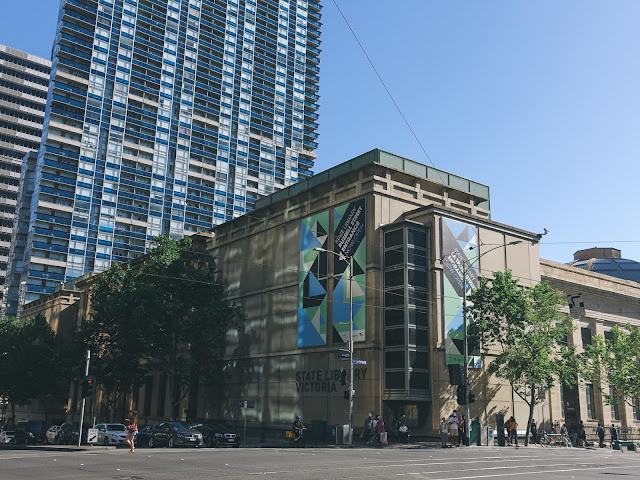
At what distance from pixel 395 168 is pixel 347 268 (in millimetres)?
7719

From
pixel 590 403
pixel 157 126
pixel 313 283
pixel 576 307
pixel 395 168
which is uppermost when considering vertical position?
pixel 157 126

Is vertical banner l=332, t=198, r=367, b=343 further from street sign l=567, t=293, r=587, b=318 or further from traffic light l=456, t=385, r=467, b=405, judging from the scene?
street sign l=567, t=293, r=587, b=318

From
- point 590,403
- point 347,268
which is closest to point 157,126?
point 347,268

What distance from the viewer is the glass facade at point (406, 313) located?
37.3 m

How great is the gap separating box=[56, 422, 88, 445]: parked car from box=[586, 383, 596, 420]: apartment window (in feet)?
129

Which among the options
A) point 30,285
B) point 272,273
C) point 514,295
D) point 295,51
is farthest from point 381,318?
point 295,51

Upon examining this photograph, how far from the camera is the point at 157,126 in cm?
11288

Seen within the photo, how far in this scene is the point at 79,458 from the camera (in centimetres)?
2197

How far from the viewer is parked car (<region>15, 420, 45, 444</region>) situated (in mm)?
49062

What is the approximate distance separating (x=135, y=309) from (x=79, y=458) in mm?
24950

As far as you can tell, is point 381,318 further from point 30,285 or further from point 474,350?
point 30,285

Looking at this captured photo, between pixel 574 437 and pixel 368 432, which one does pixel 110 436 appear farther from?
pixel 574 437

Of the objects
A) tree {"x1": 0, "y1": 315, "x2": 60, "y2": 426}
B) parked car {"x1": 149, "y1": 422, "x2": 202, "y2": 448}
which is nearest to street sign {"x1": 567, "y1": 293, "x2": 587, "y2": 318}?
parked car {"x1": 149, "y1": 422, "x2": 202, "y2": 448}

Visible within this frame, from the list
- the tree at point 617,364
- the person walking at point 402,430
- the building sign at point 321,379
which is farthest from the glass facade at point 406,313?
the tree at point 617,364
